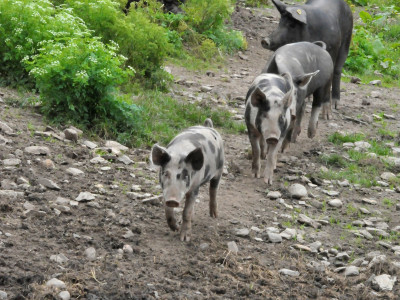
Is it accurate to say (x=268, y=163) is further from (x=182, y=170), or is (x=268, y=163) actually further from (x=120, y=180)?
(x=182, y=170)

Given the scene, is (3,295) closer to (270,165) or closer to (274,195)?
(274,195)

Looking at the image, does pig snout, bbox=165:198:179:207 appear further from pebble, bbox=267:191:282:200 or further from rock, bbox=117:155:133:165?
pebble, bbox=267:191:282:200

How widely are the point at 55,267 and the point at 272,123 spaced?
293 cm

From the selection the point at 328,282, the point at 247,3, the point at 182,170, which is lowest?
the point at 247,3

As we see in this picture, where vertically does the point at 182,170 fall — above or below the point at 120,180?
above

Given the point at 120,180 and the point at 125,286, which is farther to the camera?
the point at 120,180

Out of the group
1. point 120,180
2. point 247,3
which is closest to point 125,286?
point 120,180

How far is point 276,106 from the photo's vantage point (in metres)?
6.91

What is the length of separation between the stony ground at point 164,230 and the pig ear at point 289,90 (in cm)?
85

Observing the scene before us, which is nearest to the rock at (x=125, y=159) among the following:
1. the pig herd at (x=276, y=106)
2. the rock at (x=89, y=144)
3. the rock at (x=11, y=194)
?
the rock at (x=89, y=144)

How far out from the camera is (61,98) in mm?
7188

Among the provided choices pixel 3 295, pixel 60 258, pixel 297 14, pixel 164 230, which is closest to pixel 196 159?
pixel 164 230

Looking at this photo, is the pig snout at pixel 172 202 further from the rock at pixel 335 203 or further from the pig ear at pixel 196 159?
the rock at pixel 335 203

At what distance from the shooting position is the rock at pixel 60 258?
15.4ft
